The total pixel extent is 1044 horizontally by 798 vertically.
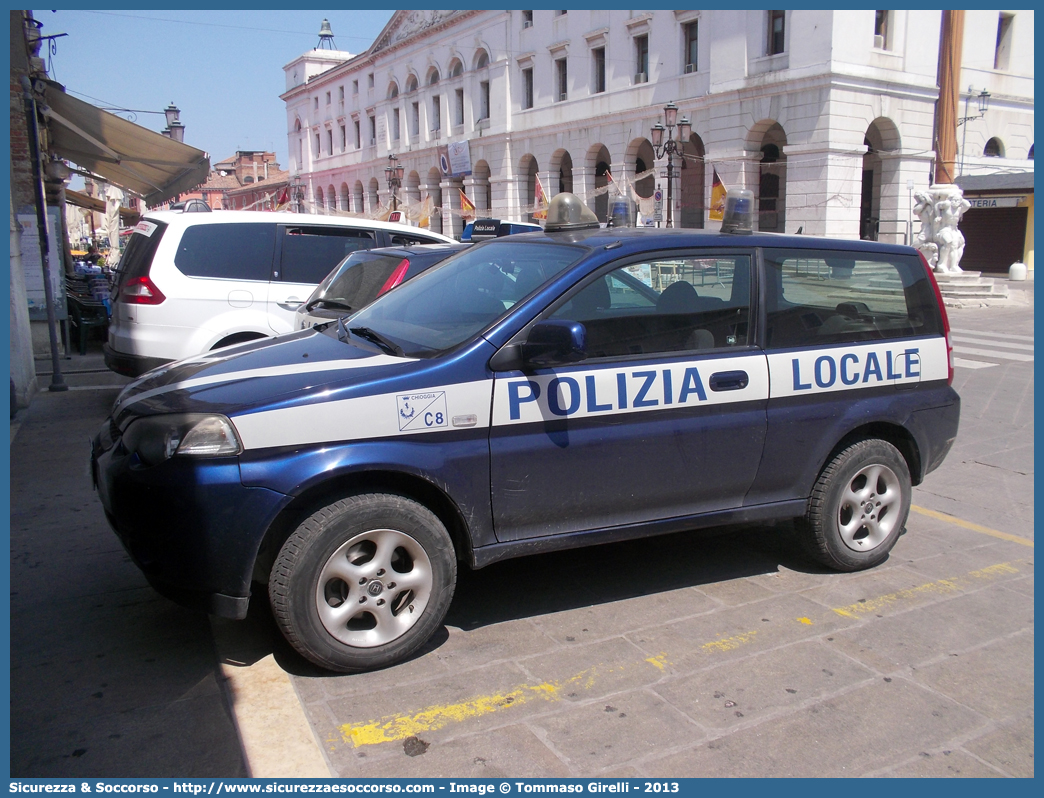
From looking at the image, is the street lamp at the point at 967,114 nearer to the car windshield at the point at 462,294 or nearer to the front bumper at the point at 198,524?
the car windshield at the point at 462,294

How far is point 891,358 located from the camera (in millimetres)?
4484

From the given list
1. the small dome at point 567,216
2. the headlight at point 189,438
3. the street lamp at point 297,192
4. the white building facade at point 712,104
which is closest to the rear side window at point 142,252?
the small dome at point 567,216

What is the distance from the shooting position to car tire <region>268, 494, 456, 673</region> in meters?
A: 3.23

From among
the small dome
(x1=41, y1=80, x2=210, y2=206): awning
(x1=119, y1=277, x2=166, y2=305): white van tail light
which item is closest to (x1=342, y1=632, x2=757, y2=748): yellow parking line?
the small dome

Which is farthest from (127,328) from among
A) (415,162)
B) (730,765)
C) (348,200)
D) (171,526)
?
(348,200)

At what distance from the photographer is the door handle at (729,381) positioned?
396 centimetres

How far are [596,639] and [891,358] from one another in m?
2.20

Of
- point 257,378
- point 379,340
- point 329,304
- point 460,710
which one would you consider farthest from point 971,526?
point 329,304

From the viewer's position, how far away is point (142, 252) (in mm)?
7480

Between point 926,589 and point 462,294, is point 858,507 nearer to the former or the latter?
point 926,589

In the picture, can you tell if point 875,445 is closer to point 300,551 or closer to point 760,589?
point 760,589

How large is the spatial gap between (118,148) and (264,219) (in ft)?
34.2

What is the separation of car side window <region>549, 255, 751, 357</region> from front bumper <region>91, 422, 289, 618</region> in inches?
59.5

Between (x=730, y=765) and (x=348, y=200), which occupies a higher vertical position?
(x=348, y=200)
